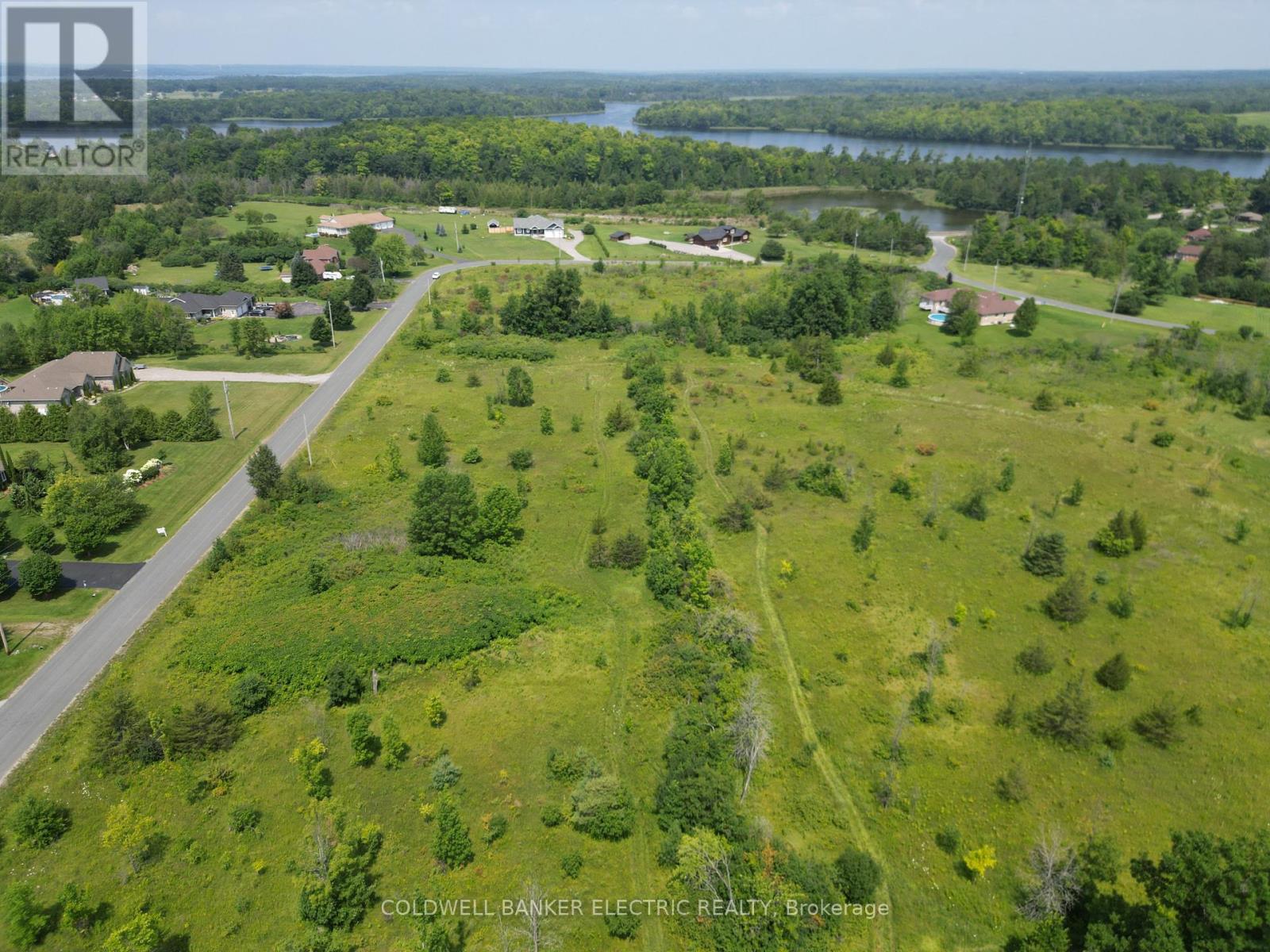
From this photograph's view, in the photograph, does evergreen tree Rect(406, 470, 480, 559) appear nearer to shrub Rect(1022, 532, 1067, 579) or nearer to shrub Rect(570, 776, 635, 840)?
shrub Rect(570, 776, 635, 840)

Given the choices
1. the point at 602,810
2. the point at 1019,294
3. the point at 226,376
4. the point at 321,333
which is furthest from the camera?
the point at 1019,294

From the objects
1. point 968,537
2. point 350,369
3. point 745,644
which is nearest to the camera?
point 745,644

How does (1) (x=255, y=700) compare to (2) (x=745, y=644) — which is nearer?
(1) (x=255, y=700)

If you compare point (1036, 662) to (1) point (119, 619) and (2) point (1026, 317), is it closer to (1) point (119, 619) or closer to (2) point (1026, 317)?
(1) point (119, 619)

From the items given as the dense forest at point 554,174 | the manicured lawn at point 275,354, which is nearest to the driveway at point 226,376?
the manicured lawn at point 275,354

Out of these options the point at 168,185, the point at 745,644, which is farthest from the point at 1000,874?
the point at 168,185

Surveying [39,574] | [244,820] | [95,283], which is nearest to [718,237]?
[95,283]

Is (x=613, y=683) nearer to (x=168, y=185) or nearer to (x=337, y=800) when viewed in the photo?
(x=337, y=800)
